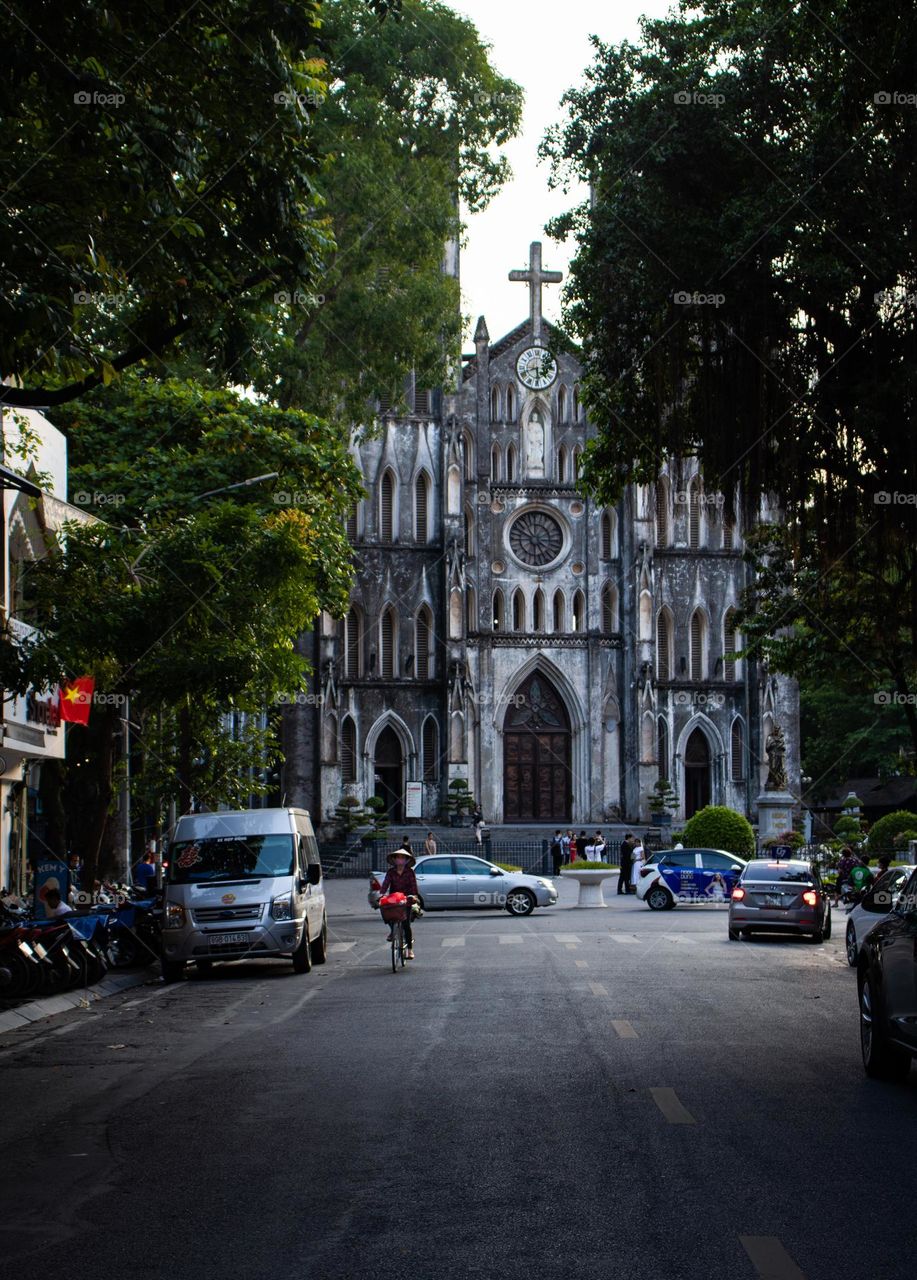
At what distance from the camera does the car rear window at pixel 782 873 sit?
81.4 feet

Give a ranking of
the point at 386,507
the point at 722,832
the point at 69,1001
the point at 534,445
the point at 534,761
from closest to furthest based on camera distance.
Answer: the point at 69,1001 → the point at 722,832 → the point at 386,507 → the point at 534,761 → the point at 534,445

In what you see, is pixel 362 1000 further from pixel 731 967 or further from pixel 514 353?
pixel 514 353

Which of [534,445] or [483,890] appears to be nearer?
[483,890]

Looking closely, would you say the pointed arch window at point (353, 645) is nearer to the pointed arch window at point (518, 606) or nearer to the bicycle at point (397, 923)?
the pointed arch window at point (518, 606)

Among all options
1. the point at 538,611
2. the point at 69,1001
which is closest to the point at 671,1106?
the point at 69,1001

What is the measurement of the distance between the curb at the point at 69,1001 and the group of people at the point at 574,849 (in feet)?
98.0

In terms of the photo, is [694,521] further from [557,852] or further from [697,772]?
[557,852]

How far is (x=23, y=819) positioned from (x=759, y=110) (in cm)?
2086

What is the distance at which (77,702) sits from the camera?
25531mm

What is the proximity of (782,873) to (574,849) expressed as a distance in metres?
25.5

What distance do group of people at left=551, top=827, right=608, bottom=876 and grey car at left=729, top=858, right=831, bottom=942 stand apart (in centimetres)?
2455

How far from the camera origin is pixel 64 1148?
8289mm

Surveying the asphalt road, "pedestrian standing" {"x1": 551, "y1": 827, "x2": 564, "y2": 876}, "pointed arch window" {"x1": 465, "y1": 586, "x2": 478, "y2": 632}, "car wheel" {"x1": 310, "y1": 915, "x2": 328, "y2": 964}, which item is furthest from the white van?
"pointed arch window" {"x1": 465, "y1": 586, "x2": 478, "y2": 632}

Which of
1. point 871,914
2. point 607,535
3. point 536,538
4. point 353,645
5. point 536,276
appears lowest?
point 871,914
